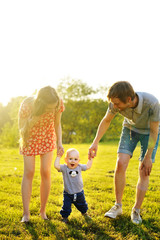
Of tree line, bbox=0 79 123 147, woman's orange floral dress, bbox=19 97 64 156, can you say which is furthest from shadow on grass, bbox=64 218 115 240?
tree line, bbox=0 79 123 147

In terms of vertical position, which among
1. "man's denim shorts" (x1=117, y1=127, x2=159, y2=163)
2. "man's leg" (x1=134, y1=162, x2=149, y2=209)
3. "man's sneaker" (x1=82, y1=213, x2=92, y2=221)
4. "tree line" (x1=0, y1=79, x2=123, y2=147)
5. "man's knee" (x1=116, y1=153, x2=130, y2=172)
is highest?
"man's denim shorts" (x1=117, y1=127, x2=159, y2=163)

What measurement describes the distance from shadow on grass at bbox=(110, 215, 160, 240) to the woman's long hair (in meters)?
1.63

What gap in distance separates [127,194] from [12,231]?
2.64 metres

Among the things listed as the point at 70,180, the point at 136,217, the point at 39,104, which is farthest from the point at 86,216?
the point at 39,104

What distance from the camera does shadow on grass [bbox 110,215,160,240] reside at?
131 inches

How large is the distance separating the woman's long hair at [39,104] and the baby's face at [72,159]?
62cm

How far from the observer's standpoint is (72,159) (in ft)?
12.1

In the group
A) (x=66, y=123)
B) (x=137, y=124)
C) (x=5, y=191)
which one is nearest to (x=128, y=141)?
(x=137, y=124)

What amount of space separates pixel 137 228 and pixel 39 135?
1.75 meters

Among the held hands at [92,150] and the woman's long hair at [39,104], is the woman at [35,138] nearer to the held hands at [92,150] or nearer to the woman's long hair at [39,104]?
the woman's long hair at [39,104]

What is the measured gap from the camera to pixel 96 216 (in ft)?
12.7

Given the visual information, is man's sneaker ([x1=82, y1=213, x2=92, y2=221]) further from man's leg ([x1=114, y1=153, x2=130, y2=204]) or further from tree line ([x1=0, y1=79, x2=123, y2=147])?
tree line ([x1=0, y1=79, x2=123, y2=147])

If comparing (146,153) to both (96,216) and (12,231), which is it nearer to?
(96,216)

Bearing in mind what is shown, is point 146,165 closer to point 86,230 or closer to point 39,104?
point 86,230
